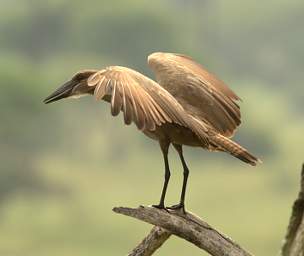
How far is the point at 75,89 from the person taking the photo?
1038 centimetres

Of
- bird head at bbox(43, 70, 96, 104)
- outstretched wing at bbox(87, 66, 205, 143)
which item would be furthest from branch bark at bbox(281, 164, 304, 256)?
bird head at bbox(43, 70, 96, 104)

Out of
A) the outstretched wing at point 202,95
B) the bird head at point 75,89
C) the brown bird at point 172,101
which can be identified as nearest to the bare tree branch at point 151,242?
the brown bird at point 172,101

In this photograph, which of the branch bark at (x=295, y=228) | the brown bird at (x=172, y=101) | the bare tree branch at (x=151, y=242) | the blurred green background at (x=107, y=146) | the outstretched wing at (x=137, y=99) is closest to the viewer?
the outstretched wing at (x=137, y=99)

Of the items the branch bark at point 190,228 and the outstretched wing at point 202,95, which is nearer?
the branch bark at point 190,228

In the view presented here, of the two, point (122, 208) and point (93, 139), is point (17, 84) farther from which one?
point (122, 208)

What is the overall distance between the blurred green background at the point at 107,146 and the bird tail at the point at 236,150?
1240 inches

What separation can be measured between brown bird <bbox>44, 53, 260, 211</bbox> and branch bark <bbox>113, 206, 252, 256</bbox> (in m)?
0.26

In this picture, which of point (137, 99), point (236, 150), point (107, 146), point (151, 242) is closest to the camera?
point (137, 99)

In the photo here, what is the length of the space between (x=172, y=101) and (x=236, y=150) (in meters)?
0.66

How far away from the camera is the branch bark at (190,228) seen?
30.5 ft

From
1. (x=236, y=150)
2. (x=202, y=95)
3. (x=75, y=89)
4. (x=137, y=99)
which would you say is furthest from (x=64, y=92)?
(x=236, y=150)

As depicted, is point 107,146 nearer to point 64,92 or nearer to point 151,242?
point 64,92

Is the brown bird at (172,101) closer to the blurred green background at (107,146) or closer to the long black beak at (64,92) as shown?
the long black beak at (64,92)

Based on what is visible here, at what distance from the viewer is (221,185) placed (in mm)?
63938
